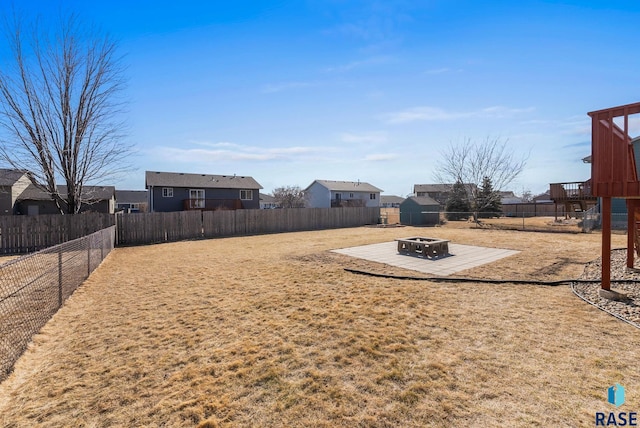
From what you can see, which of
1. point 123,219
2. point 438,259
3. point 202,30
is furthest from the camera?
point 123,219

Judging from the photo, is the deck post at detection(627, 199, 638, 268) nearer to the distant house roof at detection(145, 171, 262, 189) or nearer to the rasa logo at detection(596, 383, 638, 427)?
the rasa logo at detection(596, 383, 638, 427)

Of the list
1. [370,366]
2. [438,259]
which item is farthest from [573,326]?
[438,259]

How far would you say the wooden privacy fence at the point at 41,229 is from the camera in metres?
11.7

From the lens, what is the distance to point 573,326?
4113 mm

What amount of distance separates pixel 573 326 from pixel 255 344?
4.31 metres

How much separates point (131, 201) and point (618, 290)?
167 ft

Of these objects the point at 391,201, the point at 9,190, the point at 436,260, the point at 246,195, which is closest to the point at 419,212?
the point at 436,260

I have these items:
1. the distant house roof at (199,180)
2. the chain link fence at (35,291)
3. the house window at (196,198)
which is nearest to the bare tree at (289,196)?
the distant house roof at (199,180)

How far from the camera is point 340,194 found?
4328cm

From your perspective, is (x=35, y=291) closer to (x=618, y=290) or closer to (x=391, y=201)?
(x=618, y=290)

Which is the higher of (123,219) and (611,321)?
(123,219)

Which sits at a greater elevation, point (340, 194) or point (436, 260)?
point (340, 194)

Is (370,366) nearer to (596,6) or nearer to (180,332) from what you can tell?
(180,332)

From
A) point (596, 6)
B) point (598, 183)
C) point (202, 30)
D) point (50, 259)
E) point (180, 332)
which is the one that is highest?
point (202, 30)
